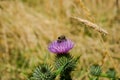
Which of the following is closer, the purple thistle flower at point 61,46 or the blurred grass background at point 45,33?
the purple thistle flower at point 61,46

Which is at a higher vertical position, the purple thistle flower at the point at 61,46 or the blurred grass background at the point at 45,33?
the purple thistle flower at the point at 61,46

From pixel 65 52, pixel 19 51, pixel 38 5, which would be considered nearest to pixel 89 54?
pixel 19 51

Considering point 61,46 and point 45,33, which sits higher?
point 61,46

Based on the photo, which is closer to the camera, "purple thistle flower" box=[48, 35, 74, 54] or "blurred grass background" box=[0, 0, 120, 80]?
"purple thistle flower" box=[48, 35, 74, 54]

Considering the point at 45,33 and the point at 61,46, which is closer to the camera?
the point at 61,46

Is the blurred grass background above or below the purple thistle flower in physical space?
below

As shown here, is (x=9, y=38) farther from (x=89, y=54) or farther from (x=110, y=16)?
(x=110, y=16)

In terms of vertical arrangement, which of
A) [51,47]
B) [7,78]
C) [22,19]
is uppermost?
[51,47]

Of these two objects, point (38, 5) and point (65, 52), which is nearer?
point (65, 52)
